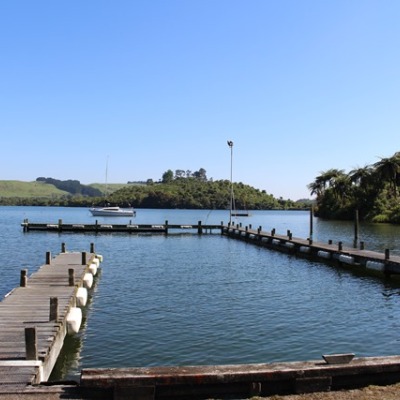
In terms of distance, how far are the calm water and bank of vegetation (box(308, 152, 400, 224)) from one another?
6154 centimetres

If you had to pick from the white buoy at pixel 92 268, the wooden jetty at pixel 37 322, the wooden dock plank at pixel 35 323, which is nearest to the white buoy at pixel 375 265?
the white buoy at pixel 92 268

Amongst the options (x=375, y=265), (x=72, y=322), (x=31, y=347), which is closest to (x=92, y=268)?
(x=72, y=322)

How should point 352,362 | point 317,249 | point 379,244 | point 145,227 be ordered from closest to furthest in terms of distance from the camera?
point 352,362 → point 317,249 → point 379,244 → point 145,227

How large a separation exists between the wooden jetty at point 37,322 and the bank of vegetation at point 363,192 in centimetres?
7191

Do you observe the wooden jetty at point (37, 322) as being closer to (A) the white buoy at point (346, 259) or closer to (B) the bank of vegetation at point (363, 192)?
(A) the white buoy at point (346, 259)

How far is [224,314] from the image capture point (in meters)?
17.6

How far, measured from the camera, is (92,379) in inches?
325

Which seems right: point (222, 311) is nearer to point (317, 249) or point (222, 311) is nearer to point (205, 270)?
point (205, 270)

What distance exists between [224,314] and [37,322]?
680 cm

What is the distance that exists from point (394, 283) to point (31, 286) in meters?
17.6

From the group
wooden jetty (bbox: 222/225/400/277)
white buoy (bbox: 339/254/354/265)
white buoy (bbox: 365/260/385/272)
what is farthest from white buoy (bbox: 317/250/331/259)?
white buoy (bbox: 365/260/385/272)

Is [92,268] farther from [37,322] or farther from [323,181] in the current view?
[323,181]

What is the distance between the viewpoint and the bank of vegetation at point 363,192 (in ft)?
296

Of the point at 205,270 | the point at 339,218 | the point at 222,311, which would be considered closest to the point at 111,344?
the point at 222,311
